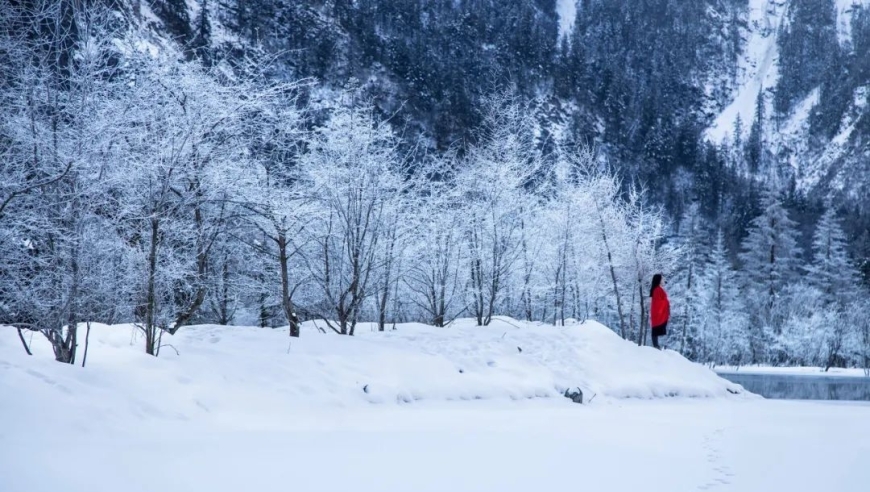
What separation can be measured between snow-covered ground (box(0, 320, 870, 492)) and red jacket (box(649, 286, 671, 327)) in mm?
2709

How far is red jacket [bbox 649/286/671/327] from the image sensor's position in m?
15.9

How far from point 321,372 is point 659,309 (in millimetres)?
9119

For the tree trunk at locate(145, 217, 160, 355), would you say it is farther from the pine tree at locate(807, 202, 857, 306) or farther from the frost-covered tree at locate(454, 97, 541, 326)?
the pine tree at locate(807, 202, 857, 306)

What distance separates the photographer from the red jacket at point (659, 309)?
15938 mm

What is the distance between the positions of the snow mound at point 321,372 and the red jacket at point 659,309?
2.59 ft

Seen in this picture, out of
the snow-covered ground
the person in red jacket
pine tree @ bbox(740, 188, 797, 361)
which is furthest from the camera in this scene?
pine tree @ bbox(740, 188, 797, 361)

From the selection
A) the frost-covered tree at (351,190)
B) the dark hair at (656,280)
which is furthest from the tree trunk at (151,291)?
the dark hair at (656,280)

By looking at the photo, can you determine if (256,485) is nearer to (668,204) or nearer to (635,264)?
(635,264)

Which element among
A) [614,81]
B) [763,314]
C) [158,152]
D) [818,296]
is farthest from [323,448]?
[614,81]

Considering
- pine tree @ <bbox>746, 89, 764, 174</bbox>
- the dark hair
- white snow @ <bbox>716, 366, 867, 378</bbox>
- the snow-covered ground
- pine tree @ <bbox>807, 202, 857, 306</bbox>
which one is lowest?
white snow @ <bbox>716, 366, 867, 378</bbox>

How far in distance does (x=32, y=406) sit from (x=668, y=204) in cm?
15749

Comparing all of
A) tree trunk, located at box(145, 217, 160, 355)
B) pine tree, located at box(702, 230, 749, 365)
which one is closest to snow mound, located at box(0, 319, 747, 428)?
tree trunk, located at box(145, 217, 160, 355)

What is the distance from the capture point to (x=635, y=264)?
26.2 meters

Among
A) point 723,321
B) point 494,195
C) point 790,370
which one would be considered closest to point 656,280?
point 494,195
